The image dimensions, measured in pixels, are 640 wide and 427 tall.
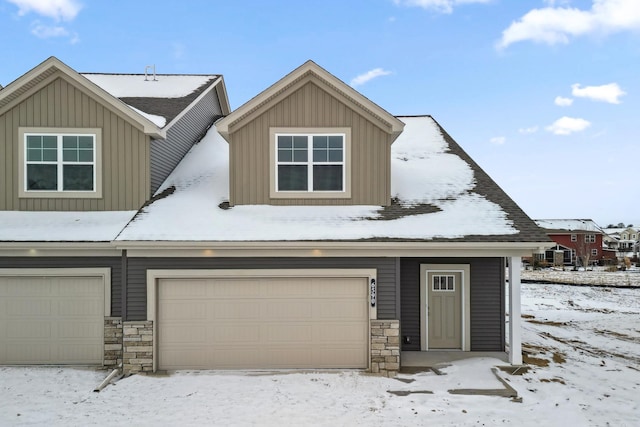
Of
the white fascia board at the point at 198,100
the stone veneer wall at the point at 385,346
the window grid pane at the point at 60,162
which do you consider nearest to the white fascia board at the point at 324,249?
the stone veneer wall at the point at 385,346

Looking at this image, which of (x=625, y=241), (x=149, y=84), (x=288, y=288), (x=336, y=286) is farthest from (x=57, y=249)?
(x=625, y=241)

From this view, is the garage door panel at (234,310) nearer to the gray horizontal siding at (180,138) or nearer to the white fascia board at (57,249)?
the white fascia board at (57,249)

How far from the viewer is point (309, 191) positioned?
9.51m

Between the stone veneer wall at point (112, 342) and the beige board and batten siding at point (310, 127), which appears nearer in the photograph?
the stone veneer wall at point (112, 342)

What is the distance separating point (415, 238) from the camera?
8.21m

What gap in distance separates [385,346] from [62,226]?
7611 millimetres

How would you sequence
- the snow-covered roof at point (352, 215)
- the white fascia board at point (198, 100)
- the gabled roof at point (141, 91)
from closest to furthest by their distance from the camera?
the snow-covered roof at point (352, 215) → the gabled roof at point (141, 91) → the white fascia board at point (198, 100)

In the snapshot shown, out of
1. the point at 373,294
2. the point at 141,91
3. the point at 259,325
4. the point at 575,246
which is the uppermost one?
the point at 141,91

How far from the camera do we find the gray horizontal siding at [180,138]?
1034 cm

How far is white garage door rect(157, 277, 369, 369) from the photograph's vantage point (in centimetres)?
854

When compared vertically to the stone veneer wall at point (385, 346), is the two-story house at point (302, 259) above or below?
above

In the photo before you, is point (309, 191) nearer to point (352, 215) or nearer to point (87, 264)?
point (352, 215)

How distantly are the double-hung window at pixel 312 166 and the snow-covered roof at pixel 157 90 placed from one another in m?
3.32

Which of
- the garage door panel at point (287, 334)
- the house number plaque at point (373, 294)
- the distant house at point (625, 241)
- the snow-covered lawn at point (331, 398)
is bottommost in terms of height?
the distant house at point (625, 241)
